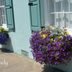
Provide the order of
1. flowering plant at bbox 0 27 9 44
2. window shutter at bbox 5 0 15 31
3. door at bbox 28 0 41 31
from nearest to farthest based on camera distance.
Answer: door at bbox 28 0 41 31 → window shutter at bbox 5 0 15 31 → flowering plant at bbox 0 27 9 44

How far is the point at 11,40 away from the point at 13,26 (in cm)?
62

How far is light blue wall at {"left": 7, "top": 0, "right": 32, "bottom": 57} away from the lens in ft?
21.5

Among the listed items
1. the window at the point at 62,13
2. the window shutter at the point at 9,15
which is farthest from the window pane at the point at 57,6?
the window shutter at the point at 9,15

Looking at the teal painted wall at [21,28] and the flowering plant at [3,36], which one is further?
the flowering plant at [3,36]

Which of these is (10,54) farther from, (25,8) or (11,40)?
(25,8)

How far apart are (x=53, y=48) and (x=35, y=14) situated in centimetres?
148

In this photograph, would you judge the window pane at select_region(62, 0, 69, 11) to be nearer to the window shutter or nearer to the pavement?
the pavement

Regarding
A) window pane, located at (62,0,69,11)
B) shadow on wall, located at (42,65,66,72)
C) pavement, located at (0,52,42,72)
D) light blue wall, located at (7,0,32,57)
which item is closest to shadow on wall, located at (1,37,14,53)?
light blue wall, located at (7,0,32,57)

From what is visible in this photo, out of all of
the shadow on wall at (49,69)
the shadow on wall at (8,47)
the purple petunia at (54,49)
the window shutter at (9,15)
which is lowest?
the shadow on wall at (49,69)

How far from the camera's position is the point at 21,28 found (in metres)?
6.90

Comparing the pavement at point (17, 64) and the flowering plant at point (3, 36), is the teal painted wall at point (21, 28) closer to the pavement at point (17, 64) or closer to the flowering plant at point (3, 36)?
the flowering plant at point (3, 36)

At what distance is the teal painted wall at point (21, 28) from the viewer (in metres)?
6.55

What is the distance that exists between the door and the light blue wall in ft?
0.84

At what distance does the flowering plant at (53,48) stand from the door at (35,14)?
2.72 ft
